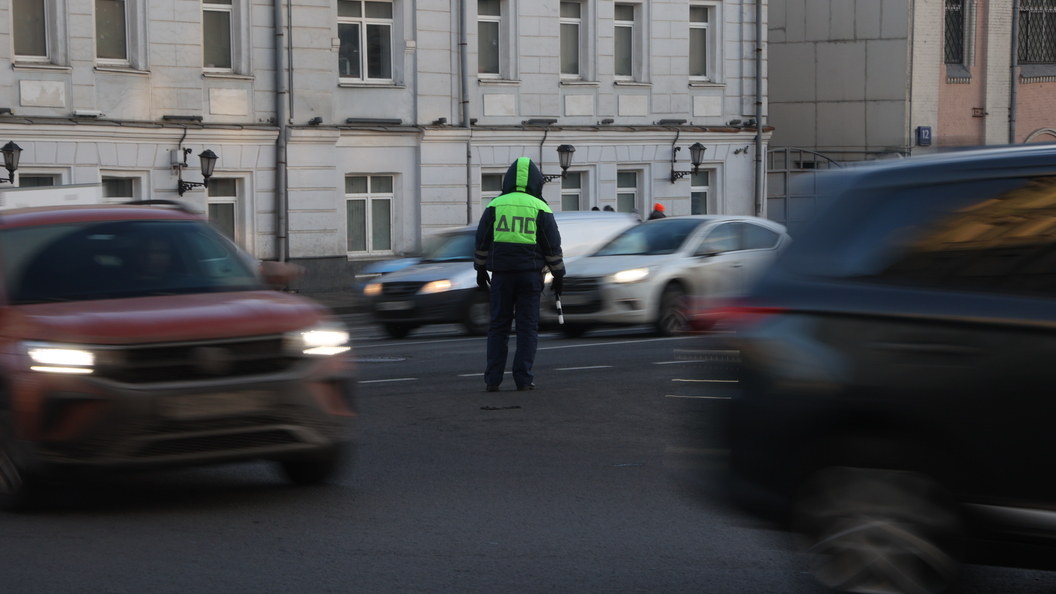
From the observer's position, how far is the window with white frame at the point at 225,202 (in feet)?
93.3

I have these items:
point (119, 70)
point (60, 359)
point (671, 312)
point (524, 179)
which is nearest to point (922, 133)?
point (119, 70)

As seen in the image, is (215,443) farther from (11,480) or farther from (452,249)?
(452,249)

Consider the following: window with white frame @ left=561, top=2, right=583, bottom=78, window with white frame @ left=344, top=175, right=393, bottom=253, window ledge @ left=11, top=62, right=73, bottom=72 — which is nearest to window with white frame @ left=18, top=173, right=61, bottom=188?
window ledge @ left=11, top=62, right=73, bottom=72

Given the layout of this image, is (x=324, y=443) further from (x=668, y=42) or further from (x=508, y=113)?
(x=668, y=42)

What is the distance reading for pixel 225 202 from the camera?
2862 centimetres

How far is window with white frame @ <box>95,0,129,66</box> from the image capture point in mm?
26828

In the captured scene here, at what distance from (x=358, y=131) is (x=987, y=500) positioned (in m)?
26.0

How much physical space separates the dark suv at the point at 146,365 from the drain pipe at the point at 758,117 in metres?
28.7

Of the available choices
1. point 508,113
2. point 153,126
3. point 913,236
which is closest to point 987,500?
point 913,236

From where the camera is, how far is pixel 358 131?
29.7m

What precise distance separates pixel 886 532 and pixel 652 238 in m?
13.4

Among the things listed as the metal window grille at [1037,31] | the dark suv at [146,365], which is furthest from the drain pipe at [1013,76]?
the dark suv at [146,365]

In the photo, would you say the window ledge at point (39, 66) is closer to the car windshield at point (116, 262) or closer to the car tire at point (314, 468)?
the car windshield at point (116, 262)

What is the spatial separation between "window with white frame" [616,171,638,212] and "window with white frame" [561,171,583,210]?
3.43ft
